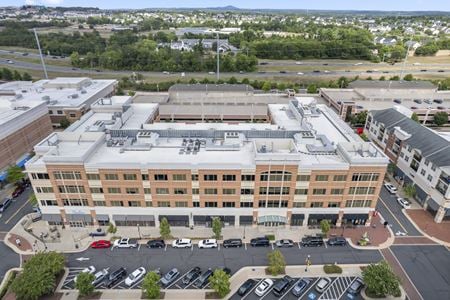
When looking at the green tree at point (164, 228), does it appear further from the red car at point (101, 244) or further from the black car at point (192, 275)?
the red car at point (101, 244)

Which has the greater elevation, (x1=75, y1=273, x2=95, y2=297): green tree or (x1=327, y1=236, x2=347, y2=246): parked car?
(x1=75, y1=273, x2=95, y2=297): green tree

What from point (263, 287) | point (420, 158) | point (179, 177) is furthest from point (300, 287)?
point (420, 158)

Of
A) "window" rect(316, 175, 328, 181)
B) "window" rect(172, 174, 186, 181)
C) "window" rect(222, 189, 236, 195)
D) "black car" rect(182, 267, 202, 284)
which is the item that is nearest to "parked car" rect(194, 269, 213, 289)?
"black car" rect(182, 267, 202, 284)

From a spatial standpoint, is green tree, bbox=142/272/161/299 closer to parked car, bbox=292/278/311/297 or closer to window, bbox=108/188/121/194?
window, bbox=108/188/121/194

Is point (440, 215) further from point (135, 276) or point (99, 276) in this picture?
point (99, 276)

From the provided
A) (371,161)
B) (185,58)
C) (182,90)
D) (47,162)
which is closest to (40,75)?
(185,58)

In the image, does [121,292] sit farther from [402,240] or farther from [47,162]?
[402,240]
